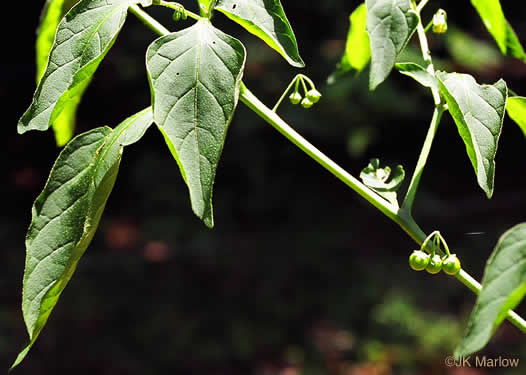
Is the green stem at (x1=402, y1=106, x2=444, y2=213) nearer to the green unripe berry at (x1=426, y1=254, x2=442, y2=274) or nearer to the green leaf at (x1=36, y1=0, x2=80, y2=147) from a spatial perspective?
the green unripe berry at (x1=426, y1=254, x2=442, y2=274)

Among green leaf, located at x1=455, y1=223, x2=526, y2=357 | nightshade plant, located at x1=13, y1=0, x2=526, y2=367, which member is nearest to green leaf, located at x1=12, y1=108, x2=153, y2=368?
nightshade plant, located at x1=13, y1=0, x2=526, y2=367

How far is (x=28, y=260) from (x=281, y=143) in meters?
4.09

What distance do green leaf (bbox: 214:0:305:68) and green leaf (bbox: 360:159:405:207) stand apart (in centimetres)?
18

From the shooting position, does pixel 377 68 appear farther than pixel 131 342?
No

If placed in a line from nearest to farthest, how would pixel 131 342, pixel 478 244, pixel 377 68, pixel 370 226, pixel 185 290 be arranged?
pixel 377 68 < pixel 131 342 < pixel 185 290 < pixel 478 244 < pixel 370 226

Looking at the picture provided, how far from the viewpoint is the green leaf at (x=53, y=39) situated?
84 centimetres

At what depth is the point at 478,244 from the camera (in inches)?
175

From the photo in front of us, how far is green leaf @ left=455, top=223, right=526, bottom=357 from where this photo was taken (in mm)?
429

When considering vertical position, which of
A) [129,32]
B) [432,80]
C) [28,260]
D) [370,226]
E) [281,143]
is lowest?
[370,226]

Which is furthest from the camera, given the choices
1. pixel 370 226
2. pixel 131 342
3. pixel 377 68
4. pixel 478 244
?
pixel 370 226

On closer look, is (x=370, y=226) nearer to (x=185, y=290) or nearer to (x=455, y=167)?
(x=455, y=167)

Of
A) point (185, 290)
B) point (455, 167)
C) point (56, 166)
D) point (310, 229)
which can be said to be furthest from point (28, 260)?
point (455, 167)

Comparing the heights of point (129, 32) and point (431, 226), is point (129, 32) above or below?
above

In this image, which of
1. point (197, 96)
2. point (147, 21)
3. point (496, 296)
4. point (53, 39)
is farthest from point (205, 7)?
point (496, 296)
